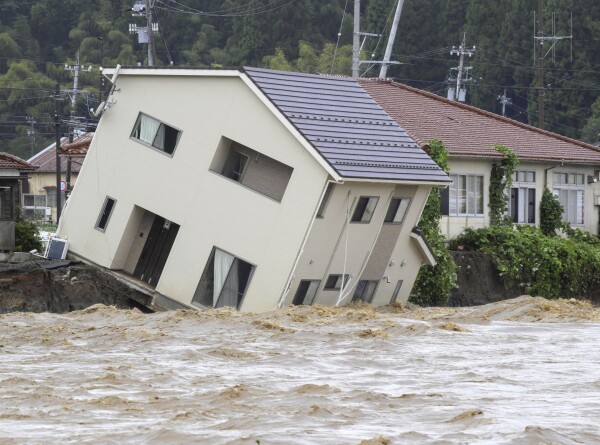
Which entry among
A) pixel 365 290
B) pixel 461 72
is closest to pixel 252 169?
pixel 365 290

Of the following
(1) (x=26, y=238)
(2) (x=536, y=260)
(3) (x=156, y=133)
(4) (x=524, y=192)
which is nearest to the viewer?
(3) (x=156, y=133)

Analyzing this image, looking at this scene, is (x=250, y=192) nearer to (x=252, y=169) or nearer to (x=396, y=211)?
(x=252, y=169)

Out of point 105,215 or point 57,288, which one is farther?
point 105,215

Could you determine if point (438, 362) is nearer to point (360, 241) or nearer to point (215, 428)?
point (215, 428)

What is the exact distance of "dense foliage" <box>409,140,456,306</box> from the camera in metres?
36.0

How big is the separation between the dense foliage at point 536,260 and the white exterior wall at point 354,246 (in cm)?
534

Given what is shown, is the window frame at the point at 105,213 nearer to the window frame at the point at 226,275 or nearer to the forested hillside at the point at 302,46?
the window frame at the point at 226,275

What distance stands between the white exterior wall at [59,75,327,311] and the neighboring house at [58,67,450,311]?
1.1 inches

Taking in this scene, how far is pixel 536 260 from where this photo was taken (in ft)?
130

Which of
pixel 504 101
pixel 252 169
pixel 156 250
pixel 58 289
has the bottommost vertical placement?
pixel 58 289

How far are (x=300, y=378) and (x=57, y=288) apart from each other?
14.5m

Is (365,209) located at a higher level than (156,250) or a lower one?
higher

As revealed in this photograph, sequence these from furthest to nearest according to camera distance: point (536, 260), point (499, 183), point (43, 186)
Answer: point (43, 186)
point (499, 183)
point (536, 260)

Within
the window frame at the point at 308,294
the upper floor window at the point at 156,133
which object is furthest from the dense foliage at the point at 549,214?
the upper floor window at the point at 156,133
